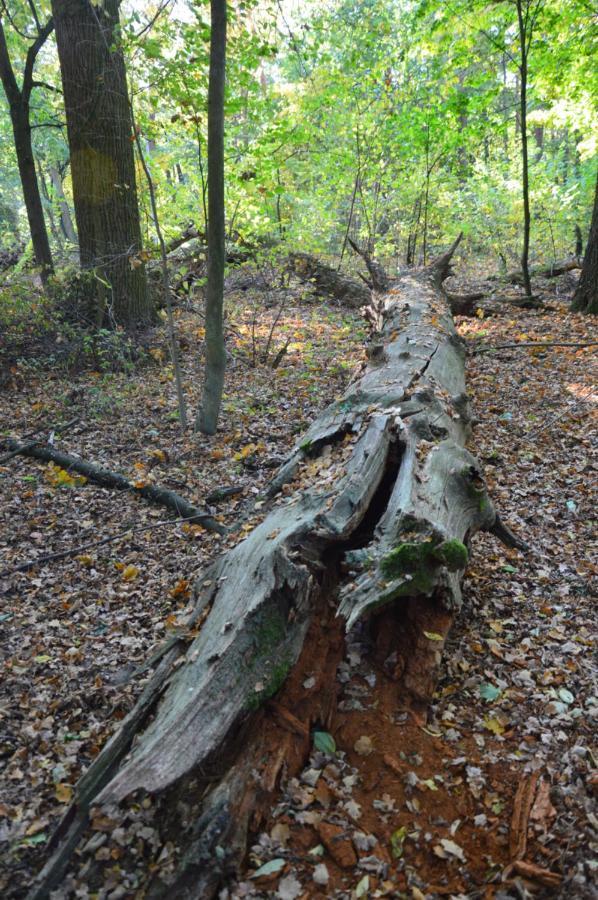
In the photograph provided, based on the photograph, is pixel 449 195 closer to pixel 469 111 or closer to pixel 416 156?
pixel 416 156

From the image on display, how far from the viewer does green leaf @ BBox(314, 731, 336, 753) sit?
8.16 feet

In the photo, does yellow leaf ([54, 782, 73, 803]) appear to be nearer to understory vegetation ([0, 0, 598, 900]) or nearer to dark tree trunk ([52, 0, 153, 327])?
understory vegetation ([0, 0, 598, 900])

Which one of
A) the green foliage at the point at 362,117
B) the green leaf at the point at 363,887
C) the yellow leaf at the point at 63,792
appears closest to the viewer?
the green leaf at the point at 363,887

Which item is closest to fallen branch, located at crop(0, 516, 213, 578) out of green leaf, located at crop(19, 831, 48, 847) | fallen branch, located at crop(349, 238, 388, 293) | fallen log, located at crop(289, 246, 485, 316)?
green leaf, located at crop(19, 831, 48, 847)

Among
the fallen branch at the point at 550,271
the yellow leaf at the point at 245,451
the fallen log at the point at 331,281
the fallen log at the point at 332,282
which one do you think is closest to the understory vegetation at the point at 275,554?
the yellow leaf at the point at 245,451

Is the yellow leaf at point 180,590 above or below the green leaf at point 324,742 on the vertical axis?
above

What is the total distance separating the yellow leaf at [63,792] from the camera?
2404mm

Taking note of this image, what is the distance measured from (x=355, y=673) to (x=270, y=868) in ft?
3.17

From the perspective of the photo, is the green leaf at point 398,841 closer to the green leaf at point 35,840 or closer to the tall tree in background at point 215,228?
the green leaf at point 35,840

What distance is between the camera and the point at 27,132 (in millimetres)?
9234

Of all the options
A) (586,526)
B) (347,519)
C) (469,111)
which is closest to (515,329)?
(469,111)

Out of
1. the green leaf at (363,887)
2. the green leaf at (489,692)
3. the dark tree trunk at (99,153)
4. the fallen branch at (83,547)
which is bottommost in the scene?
the green leaf at (363,887)

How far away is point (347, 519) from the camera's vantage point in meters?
3.06

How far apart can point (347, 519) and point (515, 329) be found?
24.2 ft
